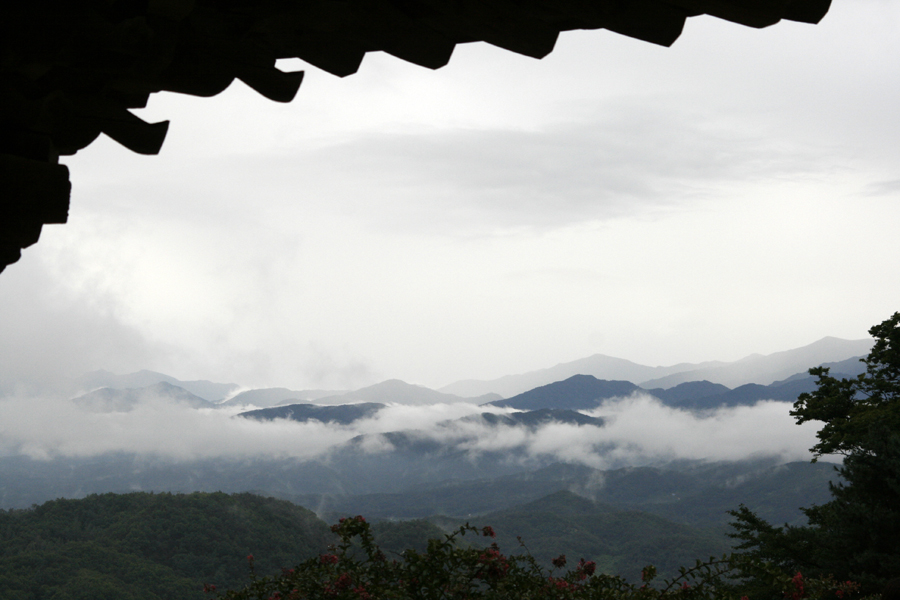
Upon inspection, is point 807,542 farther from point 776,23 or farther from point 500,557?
point 776,23

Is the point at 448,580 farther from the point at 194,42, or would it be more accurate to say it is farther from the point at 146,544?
the point at 146,544

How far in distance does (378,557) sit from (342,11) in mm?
4683

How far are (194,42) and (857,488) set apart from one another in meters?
20.1

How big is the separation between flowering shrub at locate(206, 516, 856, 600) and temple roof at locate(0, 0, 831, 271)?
11.9 feet

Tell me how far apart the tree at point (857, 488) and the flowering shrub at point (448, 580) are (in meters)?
2.80

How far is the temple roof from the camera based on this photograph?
1.87m

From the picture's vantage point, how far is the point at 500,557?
5.05m

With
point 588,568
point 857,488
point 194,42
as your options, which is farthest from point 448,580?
point 857,488

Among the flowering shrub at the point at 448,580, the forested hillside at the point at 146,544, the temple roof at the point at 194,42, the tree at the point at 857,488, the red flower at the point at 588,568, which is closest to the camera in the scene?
the temple roof at the point at 194,42

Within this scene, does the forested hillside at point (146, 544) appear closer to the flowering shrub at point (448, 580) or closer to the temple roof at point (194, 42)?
the flowering shrub at point (448, 580)

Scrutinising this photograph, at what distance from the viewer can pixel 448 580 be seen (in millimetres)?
4957

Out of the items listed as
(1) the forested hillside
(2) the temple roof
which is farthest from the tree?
(1) the forested hillside

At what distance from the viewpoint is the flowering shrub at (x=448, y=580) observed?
492cm

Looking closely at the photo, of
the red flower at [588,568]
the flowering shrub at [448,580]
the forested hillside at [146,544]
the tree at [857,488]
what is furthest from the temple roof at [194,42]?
the forested hillside at [146,544]
